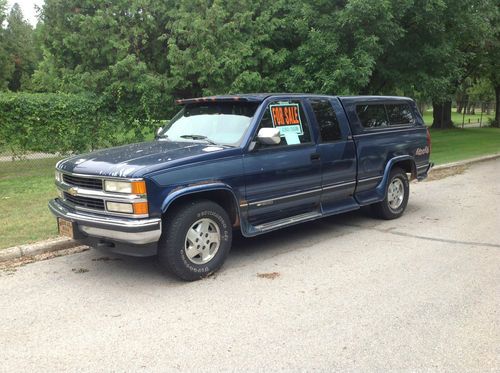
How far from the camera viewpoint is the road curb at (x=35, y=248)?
588 centimetres

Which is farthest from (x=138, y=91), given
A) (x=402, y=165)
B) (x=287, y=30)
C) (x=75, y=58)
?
(x=402, y=165)

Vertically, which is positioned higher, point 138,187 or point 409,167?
point 138,187

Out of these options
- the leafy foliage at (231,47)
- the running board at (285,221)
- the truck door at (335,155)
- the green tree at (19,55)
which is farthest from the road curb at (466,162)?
the green tree at (19,55)

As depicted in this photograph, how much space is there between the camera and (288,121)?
20.1 feet

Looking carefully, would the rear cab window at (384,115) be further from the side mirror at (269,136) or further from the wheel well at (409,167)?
the side mirror at (269,136)

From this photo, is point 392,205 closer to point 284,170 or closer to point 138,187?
point 284,170

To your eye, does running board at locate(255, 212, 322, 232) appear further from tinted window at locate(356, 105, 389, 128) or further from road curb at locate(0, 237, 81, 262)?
road curb at locate(0, 237, 81, 262)

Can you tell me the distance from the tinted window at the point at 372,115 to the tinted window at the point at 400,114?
0.62 feet

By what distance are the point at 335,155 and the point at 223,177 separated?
1.94 metres

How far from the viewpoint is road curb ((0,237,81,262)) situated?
19.3ft

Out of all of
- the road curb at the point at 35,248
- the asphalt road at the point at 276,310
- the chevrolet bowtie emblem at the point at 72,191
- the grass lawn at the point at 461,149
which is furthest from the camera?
the grass lawn at the point at 461,149

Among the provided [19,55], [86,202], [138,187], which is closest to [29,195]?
[86,202]

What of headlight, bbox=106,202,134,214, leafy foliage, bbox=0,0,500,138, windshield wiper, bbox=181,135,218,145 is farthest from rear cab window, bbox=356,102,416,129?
leafy foliage, bbox=0,0,500,138

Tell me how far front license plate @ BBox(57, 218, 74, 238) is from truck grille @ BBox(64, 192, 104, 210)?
8.7 inches
